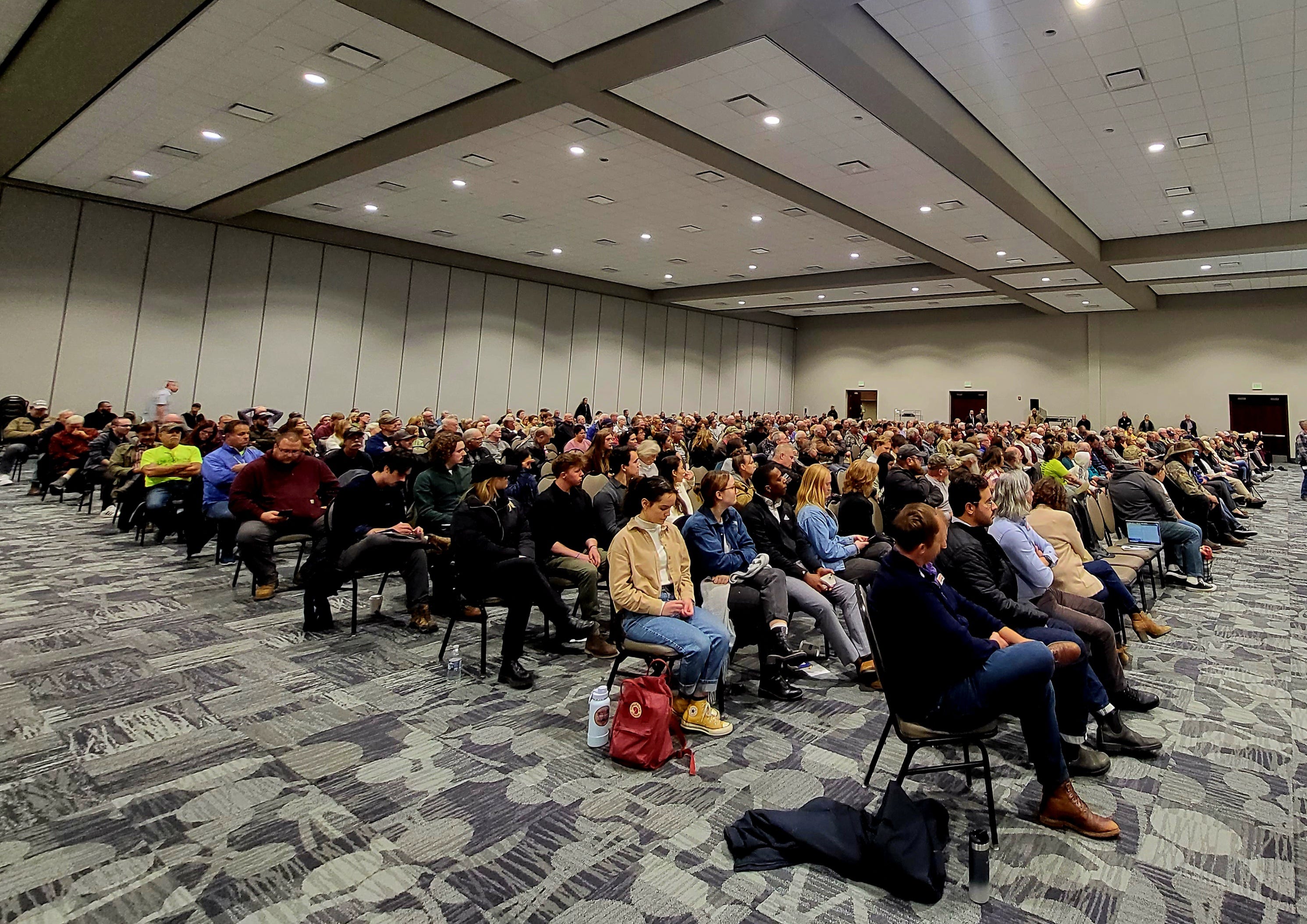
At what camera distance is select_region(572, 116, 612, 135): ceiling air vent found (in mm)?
7934

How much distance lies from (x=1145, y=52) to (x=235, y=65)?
8.71 meters

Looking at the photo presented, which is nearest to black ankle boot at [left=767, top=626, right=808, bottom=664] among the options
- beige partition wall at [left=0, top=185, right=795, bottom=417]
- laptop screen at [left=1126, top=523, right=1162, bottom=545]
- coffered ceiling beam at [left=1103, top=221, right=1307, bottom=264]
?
laptop screen at [left=1126, top=523, right=1162, bottom=545]

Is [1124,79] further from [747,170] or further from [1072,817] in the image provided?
[1072,817]

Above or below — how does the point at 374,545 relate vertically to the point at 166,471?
below

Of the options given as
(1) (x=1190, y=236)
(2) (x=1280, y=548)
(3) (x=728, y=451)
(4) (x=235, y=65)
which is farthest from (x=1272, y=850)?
(1) (x=1190, y=236)

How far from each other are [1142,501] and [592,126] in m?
7.24

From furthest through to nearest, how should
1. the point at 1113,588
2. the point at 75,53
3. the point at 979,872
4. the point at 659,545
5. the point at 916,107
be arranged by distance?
the point at 916,107
the point at 75,53
the point at 1113,588
the point at 659,545
the point at 979,872

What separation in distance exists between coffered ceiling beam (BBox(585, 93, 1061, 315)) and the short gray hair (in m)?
5.74

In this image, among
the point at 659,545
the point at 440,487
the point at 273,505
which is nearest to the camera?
the point at 659,545

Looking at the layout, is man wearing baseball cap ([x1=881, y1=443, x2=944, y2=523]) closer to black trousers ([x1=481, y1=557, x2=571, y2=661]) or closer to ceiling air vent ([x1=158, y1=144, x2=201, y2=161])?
black trousers ([x1=481, y1=557, x2=571, y2=661])

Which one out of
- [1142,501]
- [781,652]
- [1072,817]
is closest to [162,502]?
[781,652]

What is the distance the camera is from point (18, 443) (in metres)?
9.96

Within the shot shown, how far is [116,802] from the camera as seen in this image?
2541 millimetres

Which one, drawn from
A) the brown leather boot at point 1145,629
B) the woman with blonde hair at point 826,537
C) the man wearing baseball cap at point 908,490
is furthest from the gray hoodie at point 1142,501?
the woman with blonde hair at point 826,537
